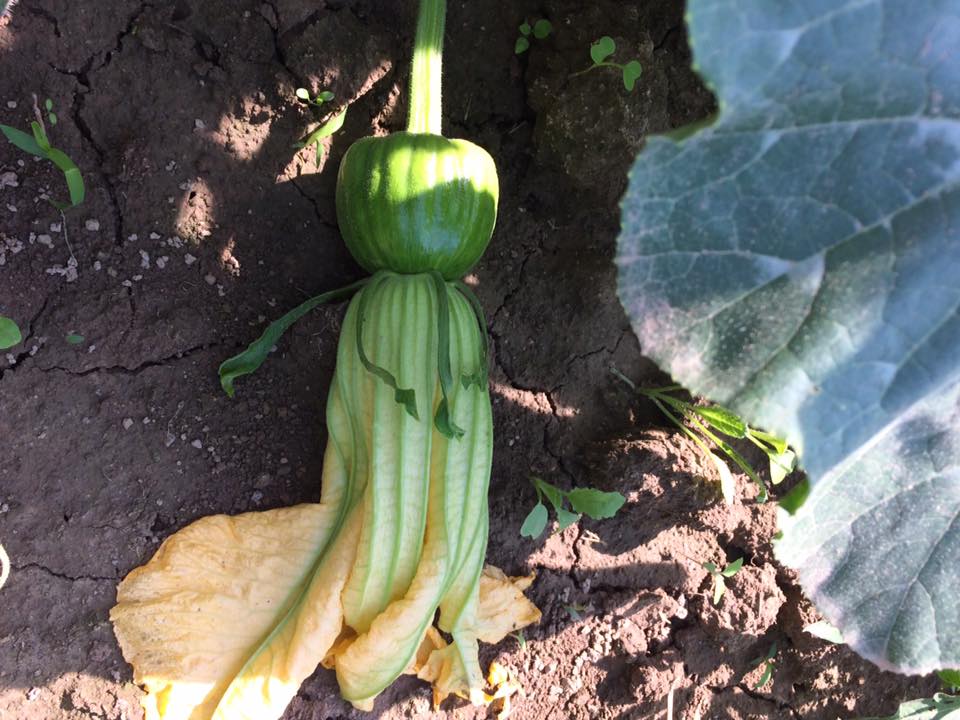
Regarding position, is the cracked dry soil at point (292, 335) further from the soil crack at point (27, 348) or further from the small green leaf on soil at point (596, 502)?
the small green leaf on soil at point (596, 502)

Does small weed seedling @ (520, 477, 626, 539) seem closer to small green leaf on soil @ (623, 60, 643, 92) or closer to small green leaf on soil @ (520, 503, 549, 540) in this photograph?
small green leaf on soil @ (520, 503, 549, 540)

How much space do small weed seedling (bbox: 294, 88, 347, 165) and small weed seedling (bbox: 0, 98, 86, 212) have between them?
57 cm

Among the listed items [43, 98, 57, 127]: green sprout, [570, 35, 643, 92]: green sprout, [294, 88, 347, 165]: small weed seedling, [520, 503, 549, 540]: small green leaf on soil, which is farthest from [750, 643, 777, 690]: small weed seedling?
[43, 98, 57, 127]: green sprout

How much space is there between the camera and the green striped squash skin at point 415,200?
6.43 ft

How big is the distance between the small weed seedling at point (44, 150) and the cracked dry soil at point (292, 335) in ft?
0.21

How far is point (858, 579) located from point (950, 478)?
0.87ft

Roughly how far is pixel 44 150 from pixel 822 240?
5.48 feet

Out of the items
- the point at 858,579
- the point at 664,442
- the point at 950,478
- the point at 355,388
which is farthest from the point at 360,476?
the point at 950,478

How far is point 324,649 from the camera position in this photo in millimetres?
2020

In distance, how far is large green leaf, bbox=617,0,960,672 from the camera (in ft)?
4.08

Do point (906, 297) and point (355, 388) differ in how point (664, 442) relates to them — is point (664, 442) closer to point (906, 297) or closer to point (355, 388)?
point (355, 388)

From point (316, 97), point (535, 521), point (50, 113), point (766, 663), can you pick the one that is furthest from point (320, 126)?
point (766, 663)

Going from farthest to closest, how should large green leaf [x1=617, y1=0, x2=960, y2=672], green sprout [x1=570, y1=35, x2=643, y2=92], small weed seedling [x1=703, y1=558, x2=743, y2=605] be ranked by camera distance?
small weed seedling [x1=703, y1=558, x2=743, y2=605] → green sprout [x1=570, y1=35, x2=643, y2=92] → large green leaf [x1=617, y1=0, x2=960, y2=672]

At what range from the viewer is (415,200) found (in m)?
1.95
